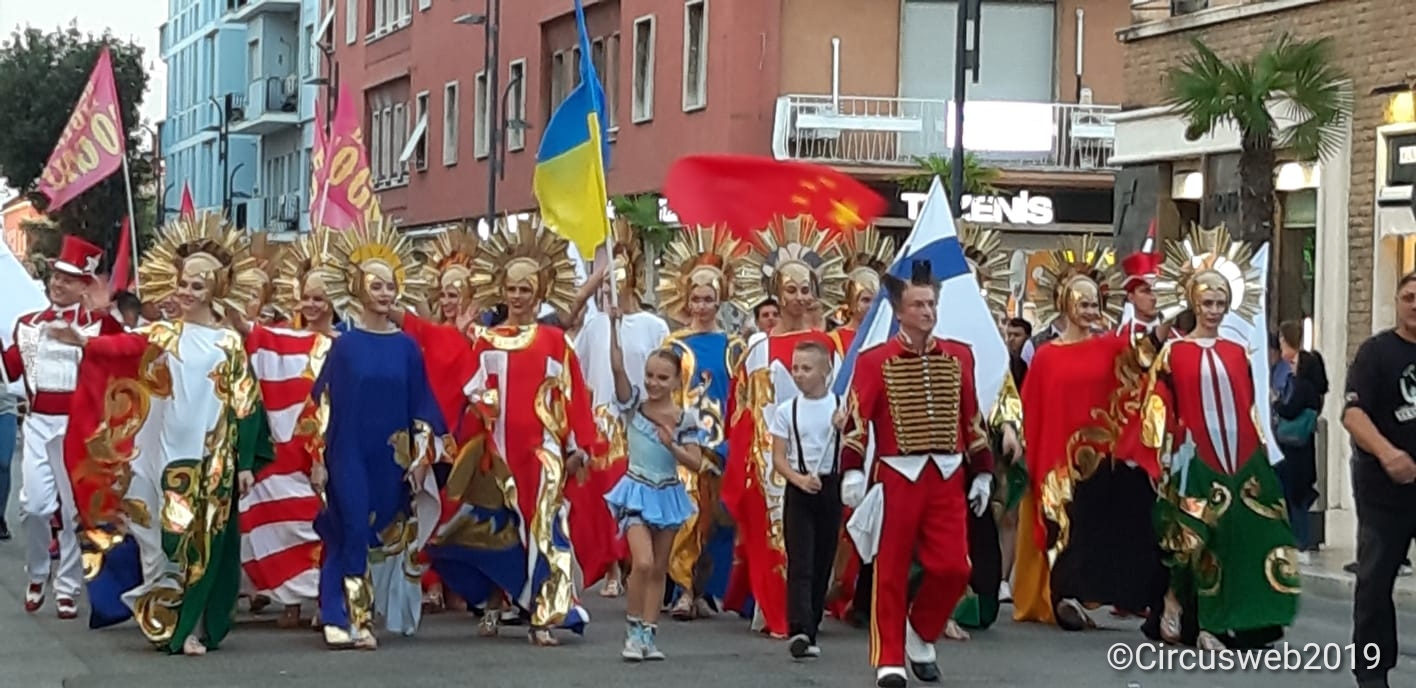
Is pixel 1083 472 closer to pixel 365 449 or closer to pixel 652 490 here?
pixel 652 490

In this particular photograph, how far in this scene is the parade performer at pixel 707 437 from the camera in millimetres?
14031

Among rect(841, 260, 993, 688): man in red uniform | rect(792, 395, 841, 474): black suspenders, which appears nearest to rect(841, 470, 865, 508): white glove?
rect(841, 260, 993, 688): man in red uniform

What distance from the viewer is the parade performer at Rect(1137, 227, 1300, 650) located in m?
12.4

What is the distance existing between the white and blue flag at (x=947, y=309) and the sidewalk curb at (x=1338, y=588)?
14.8 ft

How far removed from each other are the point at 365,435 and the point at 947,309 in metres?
2.86

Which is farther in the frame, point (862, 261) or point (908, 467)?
point (862, 261)

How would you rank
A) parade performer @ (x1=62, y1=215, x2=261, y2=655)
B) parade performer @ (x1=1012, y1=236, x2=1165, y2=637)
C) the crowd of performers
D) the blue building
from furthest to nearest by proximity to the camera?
the blue building < parade performer @ (x1=1012, y1=236, x2=1165, y2=637) < parade performer @ (x1=62, y1=215, x2=261, y2=655) < the crowd of performers

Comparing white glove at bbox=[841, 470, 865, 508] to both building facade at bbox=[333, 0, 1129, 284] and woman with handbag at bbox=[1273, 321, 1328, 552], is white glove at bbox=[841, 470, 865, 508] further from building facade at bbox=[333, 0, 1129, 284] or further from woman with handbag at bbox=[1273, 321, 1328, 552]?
building facade at bbox=[333, 0, 1129, 284]

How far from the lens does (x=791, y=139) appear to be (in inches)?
1417

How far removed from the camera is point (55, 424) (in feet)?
46.4

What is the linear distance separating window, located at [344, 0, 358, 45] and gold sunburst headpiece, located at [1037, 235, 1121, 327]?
1906 inches

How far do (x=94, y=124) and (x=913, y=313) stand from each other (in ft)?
40.3

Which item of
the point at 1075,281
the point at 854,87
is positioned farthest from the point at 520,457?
the point at 854,87

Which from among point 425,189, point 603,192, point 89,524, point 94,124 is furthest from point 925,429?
point 425,189
